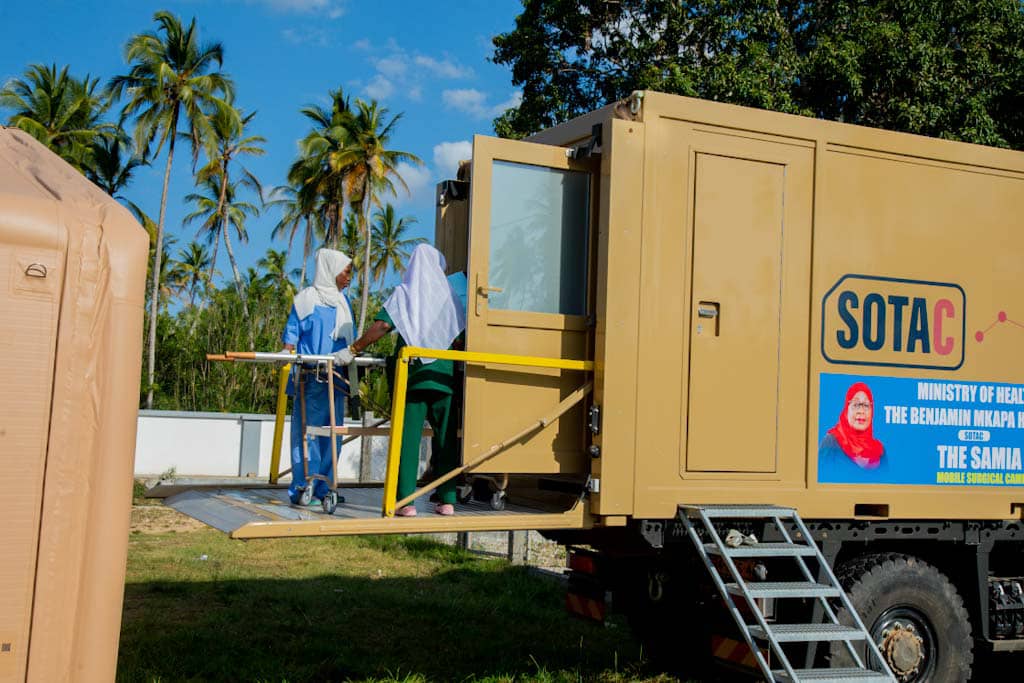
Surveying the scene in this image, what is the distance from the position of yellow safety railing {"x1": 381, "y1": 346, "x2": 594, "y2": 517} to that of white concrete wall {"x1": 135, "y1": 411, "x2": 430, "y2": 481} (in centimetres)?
1750

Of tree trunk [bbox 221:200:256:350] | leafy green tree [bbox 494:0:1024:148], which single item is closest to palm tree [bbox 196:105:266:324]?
tree trunk [bbox 221:200:256:350]

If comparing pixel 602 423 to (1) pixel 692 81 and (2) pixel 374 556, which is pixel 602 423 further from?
(1) pixel 692 81

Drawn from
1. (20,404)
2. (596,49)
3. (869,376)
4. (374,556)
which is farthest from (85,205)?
(596,49)

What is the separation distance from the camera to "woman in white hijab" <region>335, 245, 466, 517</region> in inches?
218

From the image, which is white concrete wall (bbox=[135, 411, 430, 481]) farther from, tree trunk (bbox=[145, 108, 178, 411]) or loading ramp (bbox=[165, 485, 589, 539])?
loading ramp (bbox=[165, 485, 589, 539])

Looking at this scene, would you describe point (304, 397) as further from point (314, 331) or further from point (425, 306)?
point (425, 306)

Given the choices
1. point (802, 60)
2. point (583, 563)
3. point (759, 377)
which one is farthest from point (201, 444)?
point (759, 377)

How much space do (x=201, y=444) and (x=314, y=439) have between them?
17.9 meters

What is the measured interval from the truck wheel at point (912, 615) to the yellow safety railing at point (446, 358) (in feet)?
6.46

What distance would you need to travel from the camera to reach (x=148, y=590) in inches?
352

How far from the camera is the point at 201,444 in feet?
76.1

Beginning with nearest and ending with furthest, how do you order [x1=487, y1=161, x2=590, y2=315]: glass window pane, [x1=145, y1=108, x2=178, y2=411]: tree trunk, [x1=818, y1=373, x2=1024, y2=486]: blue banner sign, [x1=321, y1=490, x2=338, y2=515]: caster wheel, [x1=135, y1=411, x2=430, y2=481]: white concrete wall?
[x1=321, y1=490, x2=338, y2=515]: caster wheel
[x1=487, y1=161, x2=590, y2=315]: glass window pane
[x1=818, y1=373, x2=1024, y2=486]: blue banner sign
[x1=135, y1=411, x2=430, y2=481]: white concrete wall
[x1=145, y1=108, x2=178, y2=411]: tree trunk

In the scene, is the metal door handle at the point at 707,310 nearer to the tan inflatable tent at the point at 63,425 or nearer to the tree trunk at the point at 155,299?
the tan inflatable tent at the point at 63,425

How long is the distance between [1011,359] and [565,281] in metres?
2.91
